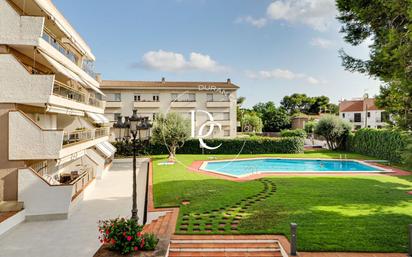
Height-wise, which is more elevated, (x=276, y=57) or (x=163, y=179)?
(x=276, y=57)

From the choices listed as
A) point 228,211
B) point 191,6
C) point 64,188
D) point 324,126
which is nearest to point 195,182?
point 228,211

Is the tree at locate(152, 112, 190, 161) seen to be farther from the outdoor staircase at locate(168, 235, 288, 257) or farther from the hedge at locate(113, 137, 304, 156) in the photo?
the outdoor staircase at locate(168, 235, 288, 257)

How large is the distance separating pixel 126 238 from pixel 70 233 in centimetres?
514

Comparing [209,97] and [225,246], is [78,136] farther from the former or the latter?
[209,97]

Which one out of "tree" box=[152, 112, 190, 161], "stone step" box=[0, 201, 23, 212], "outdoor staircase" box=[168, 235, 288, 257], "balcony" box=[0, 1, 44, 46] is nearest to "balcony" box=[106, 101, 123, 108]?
"tree" box=[152, 112, 190, 161]

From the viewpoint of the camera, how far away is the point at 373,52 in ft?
42.2

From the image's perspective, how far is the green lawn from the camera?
970 centimetres

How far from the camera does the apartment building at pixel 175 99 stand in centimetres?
4609

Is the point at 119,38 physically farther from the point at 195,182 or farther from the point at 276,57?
the point at 195,182

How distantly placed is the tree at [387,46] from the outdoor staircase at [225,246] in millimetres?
6202

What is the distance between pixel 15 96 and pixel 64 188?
5090 millimetres

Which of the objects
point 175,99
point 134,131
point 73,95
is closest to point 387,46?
point 134,131

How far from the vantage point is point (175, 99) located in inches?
1864

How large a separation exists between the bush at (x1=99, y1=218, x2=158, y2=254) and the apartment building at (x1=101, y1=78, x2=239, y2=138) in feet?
120
